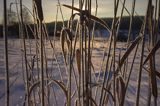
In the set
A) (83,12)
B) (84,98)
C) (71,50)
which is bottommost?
(84,98)

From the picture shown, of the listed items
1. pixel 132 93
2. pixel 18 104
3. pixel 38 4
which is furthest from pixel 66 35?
pixel 132 93

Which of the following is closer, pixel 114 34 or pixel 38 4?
pixel 38 4

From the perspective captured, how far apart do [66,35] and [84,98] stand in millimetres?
229

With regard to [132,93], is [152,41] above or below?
above

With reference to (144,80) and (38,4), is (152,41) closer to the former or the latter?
(38,4)

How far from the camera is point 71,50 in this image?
1.02m

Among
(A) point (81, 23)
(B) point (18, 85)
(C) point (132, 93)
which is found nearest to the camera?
(A) point (81, 23)

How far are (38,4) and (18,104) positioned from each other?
2255 millimetres

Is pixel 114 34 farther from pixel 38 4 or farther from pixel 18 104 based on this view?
pixel 18 104

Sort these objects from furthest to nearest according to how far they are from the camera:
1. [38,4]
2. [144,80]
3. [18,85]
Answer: [144,80], [18,85], [38,4]

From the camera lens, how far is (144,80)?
165 inches

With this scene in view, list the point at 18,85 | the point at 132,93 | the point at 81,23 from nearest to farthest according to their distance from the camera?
the point at 81,23
the point at 132,93
the point at 18,85

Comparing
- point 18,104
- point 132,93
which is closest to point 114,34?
point 18,104

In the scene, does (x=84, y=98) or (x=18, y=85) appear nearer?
(x=84, y=98)
